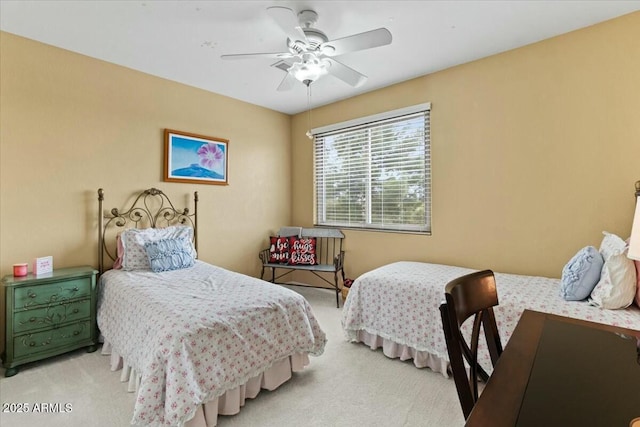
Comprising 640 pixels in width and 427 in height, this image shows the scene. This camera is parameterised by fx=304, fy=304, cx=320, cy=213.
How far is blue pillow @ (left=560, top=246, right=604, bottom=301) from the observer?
195cm

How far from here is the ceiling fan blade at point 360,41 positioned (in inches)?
75.2

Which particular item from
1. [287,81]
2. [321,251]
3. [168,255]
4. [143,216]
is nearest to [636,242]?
[287,81]

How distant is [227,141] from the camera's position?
390 cm

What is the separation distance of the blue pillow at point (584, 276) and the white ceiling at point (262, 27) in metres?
1.76

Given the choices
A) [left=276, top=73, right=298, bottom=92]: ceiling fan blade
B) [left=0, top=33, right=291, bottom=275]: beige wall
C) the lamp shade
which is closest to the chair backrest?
the lamp shade

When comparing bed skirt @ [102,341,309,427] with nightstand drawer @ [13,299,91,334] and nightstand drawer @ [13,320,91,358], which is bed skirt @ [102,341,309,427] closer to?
nightstand drawer @ [13,320,91,358]

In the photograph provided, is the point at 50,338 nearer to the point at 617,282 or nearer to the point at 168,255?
the point at 168,255

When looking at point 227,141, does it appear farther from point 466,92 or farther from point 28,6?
point 466,92

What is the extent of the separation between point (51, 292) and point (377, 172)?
3.37 metres

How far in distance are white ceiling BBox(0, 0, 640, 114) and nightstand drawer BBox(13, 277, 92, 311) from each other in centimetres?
203

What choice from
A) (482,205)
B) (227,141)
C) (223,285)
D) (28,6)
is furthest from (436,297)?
(28,6)

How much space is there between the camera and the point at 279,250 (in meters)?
4.16

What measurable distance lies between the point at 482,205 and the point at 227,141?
3.05 meters

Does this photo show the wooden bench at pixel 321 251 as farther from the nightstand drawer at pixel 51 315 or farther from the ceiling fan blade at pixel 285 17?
the ceiling fan blade at pixel 285 17
